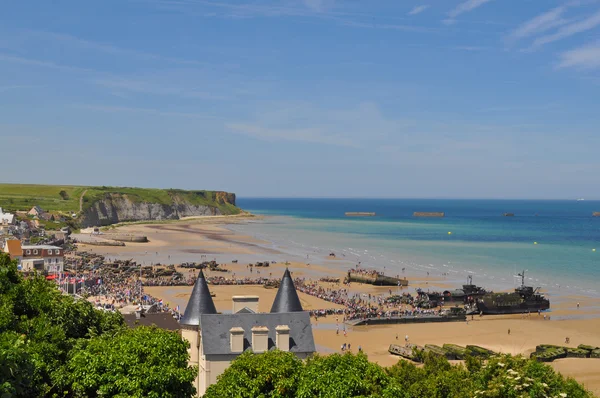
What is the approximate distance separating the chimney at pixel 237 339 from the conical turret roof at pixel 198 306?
11.3 ft

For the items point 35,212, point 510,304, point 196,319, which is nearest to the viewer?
point 196,319

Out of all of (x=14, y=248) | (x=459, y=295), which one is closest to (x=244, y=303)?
(x=459, y=295)

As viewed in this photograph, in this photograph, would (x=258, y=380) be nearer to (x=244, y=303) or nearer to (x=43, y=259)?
(x=244, y=303)

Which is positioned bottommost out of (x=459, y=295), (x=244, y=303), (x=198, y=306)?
(x=459, y=295)

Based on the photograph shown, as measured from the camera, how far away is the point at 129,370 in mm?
20188

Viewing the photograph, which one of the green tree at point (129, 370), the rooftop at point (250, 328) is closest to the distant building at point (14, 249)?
the rooftop at point (250, 328)

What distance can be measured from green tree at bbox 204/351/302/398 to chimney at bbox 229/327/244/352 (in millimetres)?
3795

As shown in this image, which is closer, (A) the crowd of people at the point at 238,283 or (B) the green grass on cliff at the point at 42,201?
(A) the crowd of people at the point at 238,283

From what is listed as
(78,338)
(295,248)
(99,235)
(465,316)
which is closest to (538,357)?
(465,316)

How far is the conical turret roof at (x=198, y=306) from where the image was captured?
29328 millimetres

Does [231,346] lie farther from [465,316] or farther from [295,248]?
[295,248]

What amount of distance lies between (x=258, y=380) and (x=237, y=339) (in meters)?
5.21

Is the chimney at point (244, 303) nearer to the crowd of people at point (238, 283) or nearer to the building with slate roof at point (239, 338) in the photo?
the building with slate roof at point (239, 338)

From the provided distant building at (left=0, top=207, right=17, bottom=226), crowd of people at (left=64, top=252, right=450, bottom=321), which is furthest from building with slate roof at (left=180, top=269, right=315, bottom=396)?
distant building at (left=0, top=207, right=17, bottom=226)
